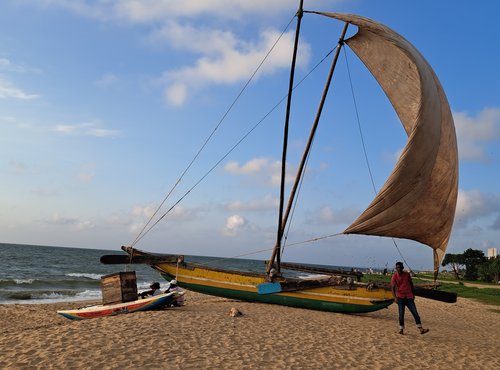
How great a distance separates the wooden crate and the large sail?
7.14m

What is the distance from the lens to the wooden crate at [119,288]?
12852mm

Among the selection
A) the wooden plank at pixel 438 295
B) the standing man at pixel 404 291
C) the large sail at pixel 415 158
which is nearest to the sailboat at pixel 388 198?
the large sail at pixel 415 158

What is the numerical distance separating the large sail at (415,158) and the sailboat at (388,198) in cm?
3

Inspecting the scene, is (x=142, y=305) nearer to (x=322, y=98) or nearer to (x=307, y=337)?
(x=307, y=337)

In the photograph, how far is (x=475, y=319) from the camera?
18438 millimetres

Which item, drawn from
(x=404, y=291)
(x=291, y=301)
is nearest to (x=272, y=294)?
(x=291, y=301)

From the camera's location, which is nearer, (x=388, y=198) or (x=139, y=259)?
(x=388, y=198)

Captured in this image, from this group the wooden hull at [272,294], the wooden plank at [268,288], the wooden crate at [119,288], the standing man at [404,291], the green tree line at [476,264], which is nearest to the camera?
the standing man at [404,291]

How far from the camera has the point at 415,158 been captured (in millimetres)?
12547

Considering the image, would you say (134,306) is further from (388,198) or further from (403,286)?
(388,198)

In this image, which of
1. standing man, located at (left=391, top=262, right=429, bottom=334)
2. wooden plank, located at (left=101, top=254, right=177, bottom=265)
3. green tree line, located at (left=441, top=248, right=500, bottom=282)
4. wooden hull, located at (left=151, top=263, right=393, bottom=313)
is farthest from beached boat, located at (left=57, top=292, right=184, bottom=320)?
green tree line, located at (left=441, top=248, right=500, bottom=282)

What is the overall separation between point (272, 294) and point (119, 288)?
5.31m

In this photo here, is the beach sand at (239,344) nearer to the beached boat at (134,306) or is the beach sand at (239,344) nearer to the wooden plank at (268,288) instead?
the beached boat at (134,306)

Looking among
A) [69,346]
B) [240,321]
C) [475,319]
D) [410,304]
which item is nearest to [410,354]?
[410,304]
